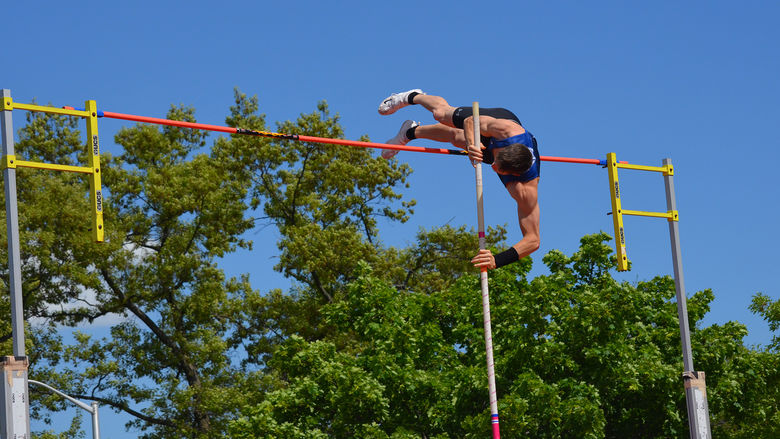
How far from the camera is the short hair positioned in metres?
9.56

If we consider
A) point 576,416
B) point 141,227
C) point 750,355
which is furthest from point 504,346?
point 141,227

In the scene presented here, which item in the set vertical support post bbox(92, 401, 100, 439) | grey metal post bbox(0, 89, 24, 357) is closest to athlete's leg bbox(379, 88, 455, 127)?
grey metal post bbox(0, 89, 24, 357)

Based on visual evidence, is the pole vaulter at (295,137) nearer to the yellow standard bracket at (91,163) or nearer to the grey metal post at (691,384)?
the yellow standard bracket at (91,163)

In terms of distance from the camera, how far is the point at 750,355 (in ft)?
63.8

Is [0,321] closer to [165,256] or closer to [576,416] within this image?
[165,256]

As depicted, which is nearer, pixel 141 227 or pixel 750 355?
pixel 750 355

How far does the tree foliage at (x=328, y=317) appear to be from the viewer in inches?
711

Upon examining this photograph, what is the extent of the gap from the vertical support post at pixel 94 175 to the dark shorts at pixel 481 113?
3.37 m

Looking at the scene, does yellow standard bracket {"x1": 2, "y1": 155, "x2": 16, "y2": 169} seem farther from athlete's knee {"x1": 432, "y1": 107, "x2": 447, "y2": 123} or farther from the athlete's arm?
the athlete's arm

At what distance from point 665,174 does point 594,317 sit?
625cm

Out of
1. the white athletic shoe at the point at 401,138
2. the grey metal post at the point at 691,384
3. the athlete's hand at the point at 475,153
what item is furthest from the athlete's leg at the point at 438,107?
the grey metal post at the point at 691,384

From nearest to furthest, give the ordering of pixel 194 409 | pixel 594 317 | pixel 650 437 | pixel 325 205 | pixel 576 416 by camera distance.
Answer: pixel 576 416, pixel 594 317, pixel 650 437, pixel 194 409, pixel 325 205

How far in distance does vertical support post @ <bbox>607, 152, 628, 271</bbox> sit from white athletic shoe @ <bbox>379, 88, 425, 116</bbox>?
2.35 meters

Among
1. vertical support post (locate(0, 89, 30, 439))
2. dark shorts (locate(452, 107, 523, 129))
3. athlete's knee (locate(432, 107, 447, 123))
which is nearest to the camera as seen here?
vertical support post (locate(0, 89, 30, 439))
